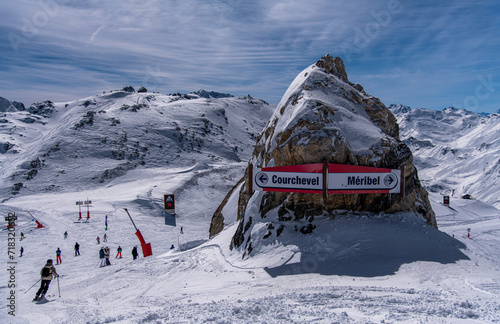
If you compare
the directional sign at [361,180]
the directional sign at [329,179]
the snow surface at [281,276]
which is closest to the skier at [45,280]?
the snow surface at [281,276]

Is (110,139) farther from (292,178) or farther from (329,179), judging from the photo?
(329,179)

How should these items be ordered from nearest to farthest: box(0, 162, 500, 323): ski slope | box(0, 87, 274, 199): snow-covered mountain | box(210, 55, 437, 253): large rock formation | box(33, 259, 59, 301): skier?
box(0, 162, 500, 323): ski slope, box(33, 259, 59, 301): skier, box(210, 55, 437, 253): large rock formation, box(0, 87, 274, 199): snow-covered mountain

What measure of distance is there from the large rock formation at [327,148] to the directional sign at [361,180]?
0.79 m

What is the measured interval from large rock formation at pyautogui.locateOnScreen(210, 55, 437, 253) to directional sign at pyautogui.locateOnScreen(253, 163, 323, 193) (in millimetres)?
940

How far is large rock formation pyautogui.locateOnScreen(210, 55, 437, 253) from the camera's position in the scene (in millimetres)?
15453

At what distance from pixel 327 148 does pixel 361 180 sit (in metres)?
2.15

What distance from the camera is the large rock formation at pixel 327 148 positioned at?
50.7 ft

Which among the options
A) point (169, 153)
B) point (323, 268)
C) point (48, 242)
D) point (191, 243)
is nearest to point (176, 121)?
point (169, 153)

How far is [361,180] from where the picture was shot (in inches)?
574

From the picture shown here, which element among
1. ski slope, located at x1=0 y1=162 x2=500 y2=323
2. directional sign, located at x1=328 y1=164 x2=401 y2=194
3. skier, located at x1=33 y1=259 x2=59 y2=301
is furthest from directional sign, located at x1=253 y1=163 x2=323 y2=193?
skier, located at x1=33 y1=259 x2=59 y2=301

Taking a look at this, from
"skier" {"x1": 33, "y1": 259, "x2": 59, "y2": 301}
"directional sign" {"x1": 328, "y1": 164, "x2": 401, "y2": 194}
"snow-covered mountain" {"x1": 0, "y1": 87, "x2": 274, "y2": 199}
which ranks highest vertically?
"snow-covered mountain" {"x1": 0, "y1": 87, "x2": 274, "y2": 199}

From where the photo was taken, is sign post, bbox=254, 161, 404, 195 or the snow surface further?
sign post, bbox=254, 161, 404, 195

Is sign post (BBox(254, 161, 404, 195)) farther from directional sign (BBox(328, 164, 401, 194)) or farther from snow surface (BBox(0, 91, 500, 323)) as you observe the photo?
snow surface (BBox(0, 91, 500, 323))

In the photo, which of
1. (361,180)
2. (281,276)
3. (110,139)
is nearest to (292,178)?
(361,180)
